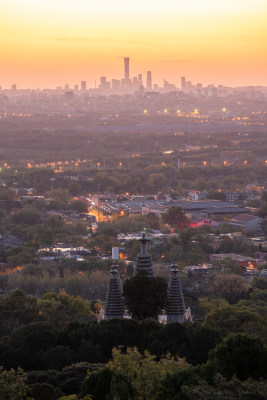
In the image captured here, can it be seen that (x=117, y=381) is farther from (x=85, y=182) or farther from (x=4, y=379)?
(x=85, y=182)

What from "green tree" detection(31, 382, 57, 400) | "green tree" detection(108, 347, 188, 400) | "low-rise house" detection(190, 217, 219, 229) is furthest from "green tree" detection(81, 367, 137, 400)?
"low-rise house" detection(190, 217, 219, 229)

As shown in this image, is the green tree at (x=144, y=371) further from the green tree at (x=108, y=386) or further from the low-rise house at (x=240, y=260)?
the low-rise house at (x=240, y=260)

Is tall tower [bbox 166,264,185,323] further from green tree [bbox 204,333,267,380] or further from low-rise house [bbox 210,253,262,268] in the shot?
low-rise house [bbox 210,253,262,268]

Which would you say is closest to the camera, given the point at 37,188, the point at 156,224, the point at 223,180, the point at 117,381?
the point at 117,381

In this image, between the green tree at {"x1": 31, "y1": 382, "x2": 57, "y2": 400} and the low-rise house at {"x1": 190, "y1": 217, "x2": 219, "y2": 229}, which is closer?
the green tree at {"x1": 31, "y1": 382, "x2": 57, "y2": 400}

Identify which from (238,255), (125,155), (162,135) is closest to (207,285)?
(238,255)

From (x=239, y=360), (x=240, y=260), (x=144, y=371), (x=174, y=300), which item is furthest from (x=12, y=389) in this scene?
(x=240, y=260)

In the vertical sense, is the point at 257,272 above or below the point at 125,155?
A: above
